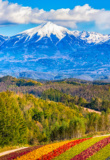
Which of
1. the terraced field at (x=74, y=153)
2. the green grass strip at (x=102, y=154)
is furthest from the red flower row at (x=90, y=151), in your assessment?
the green grass strip at (x=102, y=154)

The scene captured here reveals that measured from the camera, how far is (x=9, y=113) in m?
47.6

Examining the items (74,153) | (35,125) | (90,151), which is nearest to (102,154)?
(90,151)

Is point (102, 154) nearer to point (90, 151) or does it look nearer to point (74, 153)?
point (90, 151)

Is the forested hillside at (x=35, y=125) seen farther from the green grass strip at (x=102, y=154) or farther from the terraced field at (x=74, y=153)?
the green grass strip at (x=102, y=154)

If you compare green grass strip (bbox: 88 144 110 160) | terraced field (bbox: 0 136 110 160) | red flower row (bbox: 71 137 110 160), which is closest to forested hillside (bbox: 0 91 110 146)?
terraced field (bbox: 0 136 110 160)

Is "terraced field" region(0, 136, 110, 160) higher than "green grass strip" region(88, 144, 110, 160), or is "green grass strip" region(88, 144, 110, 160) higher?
"green grass strip" region(88, 144, 110, 160)

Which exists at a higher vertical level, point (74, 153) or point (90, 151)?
point (90, 151)

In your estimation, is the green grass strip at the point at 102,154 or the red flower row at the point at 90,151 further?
the red flower row at the point at 90,151

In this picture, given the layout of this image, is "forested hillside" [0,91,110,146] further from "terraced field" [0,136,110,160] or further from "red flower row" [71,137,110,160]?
"red flower row" [71,137,110,160]

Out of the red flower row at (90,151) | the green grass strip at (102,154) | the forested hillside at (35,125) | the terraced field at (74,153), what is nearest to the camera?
the green grass strip at (102,154)

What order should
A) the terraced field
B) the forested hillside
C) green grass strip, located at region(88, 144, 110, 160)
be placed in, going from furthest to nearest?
the forested hillside
the terraced field
green grass strip, located at region(88, 144, 110, 160)

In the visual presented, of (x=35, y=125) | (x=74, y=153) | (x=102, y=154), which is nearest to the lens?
(x=102, y=154)

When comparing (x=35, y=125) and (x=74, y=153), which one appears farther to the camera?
(x=35, y=125)

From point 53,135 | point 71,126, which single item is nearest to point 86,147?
point 71,126
